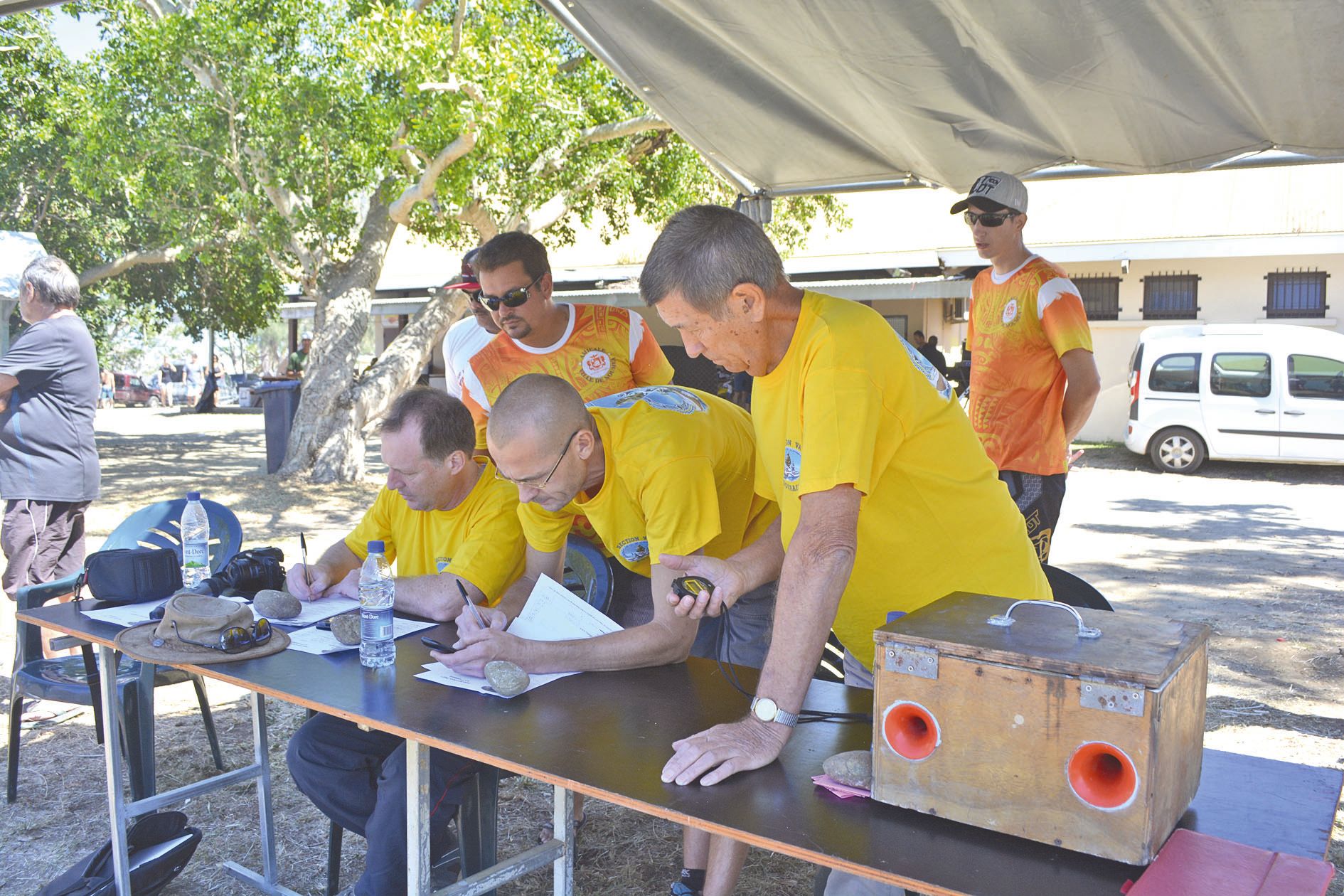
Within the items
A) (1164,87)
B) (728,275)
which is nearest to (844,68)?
(1164,87)

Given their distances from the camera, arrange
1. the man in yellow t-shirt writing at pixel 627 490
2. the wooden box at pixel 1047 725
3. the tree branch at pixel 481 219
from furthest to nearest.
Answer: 1. the tree branch at pixel 481 219
2. the man in yellow t-shirt writing at pixel 627 490
3. the wooden box at pixel 1047 725

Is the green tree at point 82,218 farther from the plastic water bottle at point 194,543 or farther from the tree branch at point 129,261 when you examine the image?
the plastic water bottle at point 194,543

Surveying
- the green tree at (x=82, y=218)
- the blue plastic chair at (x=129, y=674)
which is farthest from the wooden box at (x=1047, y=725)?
the green tree at (x=82, y=218)

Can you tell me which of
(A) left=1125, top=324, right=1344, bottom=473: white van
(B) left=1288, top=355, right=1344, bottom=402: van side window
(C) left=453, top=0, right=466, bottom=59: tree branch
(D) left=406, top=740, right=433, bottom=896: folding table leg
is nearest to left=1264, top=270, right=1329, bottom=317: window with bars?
(A) left=1125, top=324, right=1344, bottom=473: white van

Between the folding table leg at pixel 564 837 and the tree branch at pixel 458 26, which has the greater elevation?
the tree branch at pixel 458 26

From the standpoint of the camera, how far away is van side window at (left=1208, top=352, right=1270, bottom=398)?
490 inches

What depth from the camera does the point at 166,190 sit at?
11.0m

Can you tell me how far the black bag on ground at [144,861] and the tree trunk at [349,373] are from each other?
325 inches

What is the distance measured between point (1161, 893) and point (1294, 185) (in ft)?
58.6

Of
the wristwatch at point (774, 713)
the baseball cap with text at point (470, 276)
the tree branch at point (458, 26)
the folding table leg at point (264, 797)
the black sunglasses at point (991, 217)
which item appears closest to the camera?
the wristwatch at point (774, 713)

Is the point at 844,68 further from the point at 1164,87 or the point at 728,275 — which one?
the point at 728,275

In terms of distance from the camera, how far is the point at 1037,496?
3.68 m

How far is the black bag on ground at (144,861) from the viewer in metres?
2.92

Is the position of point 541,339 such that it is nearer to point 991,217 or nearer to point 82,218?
point 991,217
